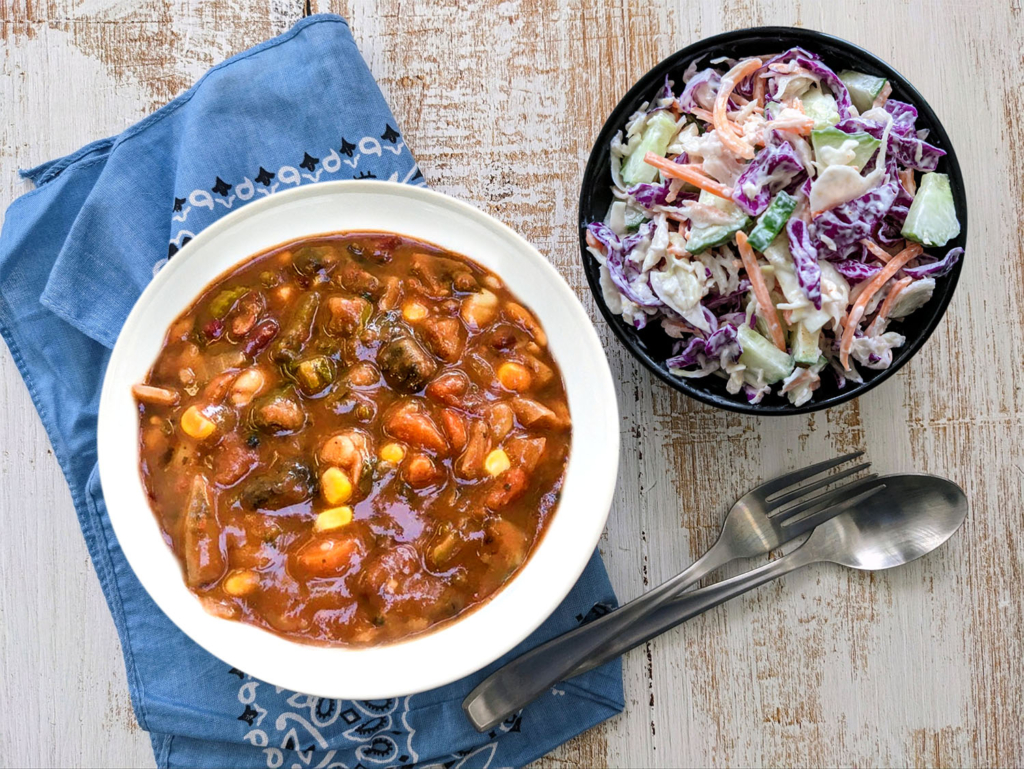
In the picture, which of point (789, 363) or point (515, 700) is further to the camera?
point (515, 700)

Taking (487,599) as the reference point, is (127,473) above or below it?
above

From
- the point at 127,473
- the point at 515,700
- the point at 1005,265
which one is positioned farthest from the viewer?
the point at 1005,265

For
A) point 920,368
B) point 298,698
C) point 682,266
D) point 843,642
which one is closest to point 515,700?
point 298,698

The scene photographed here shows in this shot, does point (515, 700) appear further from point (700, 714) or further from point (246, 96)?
point (246, 96)

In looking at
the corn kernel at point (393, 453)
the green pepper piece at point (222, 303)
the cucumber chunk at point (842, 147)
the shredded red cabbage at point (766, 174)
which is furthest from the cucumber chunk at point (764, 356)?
the green pepper piece at point (222, 303)

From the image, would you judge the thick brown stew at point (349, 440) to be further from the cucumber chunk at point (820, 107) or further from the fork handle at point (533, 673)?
the cucumber chunk at point (820, 107)

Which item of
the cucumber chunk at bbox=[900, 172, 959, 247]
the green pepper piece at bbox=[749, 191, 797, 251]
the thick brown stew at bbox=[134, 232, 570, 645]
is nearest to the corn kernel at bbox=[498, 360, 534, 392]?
the thick brown stew at bbox=[134, 232, 570, 645]

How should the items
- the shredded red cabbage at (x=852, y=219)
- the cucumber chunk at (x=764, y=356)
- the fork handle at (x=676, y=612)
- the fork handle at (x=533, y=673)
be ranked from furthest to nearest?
the fork handle at (x=676, y=612), the fork handle at (x=533, y=673), the cucumber chunk at (x=764, y=356), the shredded red cabbage at (x=852, y=219)

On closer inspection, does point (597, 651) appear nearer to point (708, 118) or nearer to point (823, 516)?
point (823, 516)
